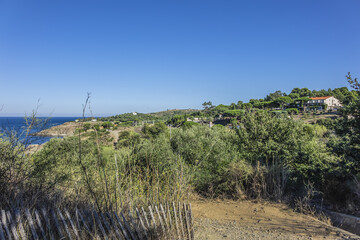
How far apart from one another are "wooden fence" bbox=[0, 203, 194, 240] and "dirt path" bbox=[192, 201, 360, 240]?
867 millimetres

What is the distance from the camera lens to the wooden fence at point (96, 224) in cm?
244

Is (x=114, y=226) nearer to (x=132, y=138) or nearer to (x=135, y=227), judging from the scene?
(x=135, y=227)

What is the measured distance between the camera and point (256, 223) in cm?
501

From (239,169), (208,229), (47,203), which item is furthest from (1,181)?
(239,169)

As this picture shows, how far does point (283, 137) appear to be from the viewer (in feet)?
28.8

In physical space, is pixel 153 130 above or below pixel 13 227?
below

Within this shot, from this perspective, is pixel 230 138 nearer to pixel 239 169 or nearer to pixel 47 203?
pixel 239 169

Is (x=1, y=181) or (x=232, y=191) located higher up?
(x=1, y=181)

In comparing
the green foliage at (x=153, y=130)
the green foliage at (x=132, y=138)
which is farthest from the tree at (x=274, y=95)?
the green foliage at (x=132, y=138)

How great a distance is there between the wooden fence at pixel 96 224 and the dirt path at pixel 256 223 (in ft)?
2.85

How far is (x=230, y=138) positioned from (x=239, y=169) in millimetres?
3398

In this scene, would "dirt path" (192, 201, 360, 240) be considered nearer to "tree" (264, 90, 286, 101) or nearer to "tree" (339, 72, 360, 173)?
"tree" (339, 72, 360, 173)

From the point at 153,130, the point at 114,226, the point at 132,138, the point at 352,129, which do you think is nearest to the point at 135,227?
the point at 114,226

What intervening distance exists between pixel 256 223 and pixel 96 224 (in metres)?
3.82
